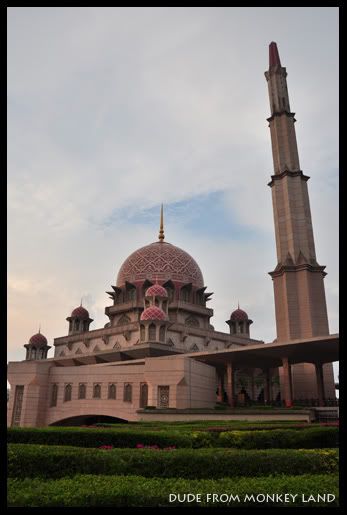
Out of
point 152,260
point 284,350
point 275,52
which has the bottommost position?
point 284,350

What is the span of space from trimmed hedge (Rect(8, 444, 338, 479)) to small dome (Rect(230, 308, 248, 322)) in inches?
1543

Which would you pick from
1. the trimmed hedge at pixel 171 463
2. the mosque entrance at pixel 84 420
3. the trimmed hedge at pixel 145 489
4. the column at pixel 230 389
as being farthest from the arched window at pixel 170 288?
the trimmed hedge at pixel 145 489

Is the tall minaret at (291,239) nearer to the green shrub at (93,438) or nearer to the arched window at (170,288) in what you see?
the arched window at (170,288)

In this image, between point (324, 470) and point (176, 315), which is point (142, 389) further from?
point (324, 470)

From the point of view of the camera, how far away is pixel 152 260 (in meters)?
45.0

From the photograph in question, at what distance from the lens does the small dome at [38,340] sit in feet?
156

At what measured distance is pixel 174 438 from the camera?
10781 mm

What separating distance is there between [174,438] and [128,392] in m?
16.1

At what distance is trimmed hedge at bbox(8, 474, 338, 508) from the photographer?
5566mm

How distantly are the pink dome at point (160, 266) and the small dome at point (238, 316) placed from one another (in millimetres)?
5061

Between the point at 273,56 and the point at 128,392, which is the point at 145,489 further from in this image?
the point at 273,56

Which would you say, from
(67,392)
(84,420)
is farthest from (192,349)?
(67,392)
